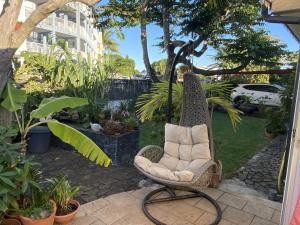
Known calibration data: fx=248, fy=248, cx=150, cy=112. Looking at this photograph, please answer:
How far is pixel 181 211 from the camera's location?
3.47m

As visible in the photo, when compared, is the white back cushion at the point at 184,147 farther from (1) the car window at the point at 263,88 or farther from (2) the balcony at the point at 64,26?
(2) the balcony at the point at 64,26

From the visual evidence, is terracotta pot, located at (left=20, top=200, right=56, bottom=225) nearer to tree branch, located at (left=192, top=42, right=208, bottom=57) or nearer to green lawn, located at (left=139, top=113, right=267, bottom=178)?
green lawn, located at (left=139, top=113, right=267, bottom=178)

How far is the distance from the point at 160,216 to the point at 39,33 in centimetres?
2677

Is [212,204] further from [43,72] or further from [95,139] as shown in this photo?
[43,72]

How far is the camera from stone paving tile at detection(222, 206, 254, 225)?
3285mm

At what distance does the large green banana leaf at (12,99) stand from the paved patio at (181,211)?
165 cm

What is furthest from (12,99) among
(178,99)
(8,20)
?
(178,99)

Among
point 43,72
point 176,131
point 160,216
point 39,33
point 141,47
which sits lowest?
point 160,216

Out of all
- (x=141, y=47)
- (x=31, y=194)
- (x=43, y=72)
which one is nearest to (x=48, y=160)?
(x=31, y=194)

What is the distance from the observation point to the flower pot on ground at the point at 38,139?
5625 millimetres

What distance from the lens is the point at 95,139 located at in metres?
5.44

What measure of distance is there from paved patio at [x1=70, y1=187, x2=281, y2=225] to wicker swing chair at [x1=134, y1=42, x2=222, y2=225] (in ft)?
0.37

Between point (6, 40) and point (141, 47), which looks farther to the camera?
point (141, 47)

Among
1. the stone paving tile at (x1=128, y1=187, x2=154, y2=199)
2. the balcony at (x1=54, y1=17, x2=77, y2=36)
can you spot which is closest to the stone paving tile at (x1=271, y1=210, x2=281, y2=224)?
the stone paving tile at (x1=128, y1=187, x2=154, y2=199)
